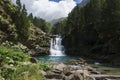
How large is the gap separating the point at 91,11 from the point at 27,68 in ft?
351

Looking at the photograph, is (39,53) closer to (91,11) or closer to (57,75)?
(91,11)

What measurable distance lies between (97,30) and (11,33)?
28.5 m

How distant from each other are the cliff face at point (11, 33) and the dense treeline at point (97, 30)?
34.2 feet

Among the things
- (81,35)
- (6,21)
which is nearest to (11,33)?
(6,21)

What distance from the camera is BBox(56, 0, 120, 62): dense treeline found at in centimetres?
8525

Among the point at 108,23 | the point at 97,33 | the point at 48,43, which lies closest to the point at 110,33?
the point at 108,23

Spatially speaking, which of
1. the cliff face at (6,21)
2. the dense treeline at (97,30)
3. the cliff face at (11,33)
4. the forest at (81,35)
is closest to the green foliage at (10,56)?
the forest at (81,35)

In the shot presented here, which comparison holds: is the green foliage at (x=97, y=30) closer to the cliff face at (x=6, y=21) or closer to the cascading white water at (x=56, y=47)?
the cascading white water at (x=56, y=47)

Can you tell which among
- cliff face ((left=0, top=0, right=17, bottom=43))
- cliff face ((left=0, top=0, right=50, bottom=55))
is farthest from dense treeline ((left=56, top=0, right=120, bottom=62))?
cliff face ((left=0, top=0, right=17, bottom=43))

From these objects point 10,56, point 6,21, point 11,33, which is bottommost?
point 10,56

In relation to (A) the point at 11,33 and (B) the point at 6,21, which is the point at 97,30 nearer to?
(A) the point at 11,33

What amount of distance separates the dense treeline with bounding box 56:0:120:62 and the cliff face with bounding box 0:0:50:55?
10417 millimetres

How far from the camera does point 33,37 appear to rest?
135 m

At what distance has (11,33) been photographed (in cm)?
10794
